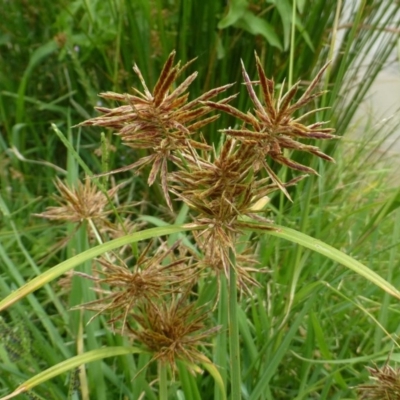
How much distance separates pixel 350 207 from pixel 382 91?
1303 millimetres

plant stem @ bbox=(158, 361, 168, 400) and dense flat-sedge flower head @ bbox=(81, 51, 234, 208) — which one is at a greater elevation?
dense flat-sedge flower head @ bbox=(81, 51, 234, 208)

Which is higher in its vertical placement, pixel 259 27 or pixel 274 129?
pixel 274 129

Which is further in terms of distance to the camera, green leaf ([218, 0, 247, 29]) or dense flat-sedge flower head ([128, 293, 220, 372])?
green leaf ([218, 0, 247, 29])

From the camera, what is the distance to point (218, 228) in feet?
1.59

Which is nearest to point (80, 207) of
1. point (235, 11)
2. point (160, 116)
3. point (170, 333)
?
point (170, 333)

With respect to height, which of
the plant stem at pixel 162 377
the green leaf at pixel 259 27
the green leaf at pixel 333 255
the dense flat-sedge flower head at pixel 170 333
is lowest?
the plant stem at pixel 162 377

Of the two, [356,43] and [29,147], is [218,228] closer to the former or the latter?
[356,43]

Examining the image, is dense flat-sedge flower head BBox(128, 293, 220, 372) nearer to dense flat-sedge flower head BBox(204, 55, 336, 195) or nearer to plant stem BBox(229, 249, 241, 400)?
plant stem BBox(229, 249, 241, 400)

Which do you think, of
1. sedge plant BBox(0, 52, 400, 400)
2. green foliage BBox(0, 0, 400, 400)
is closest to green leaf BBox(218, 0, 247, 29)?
green foliage BBox(0, 0, 400, 400)

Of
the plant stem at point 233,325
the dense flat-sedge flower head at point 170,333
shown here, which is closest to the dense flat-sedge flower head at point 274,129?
the plant stem at point 233,325

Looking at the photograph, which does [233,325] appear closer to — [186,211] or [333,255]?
[333,255]

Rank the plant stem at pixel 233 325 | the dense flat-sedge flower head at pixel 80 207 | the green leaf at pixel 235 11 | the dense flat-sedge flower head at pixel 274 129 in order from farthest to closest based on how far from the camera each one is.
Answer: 1. the green leaf at pixel 235 11
2. the dense flat-sedge flower head at pixel 80 207
3. the plant stem at pixel 233 325
4. the dense flat-sedge flower head at pixel 274 129

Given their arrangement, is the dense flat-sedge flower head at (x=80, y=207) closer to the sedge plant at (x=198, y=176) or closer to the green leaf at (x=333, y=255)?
the sedge plant at (x=198, y=176)

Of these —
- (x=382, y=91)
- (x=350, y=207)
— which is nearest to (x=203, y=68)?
(x=350, y=207)
